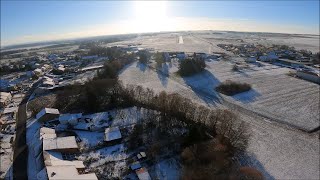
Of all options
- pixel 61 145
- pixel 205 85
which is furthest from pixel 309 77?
pixel 61 145


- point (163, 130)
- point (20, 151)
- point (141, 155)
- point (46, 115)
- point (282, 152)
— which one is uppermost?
point (46, 115)

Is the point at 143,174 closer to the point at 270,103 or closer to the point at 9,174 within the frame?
the point at 9,174

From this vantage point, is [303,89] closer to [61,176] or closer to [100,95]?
[100,95]

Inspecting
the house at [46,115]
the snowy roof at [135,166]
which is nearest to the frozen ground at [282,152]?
the snowy roof at [135,166]

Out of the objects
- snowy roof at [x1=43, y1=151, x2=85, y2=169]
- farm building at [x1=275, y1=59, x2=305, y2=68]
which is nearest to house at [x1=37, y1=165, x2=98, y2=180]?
snowy roof at [x1=43, y1=151, x2=85, y2=169]

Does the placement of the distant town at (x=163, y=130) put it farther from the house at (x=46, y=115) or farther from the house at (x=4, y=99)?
the house at (x=4, y=99)

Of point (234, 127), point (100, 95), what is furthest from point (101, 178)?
point (100, 95)
